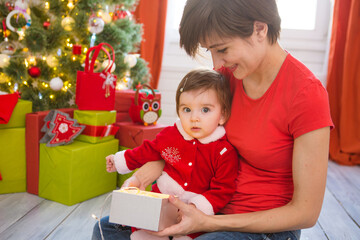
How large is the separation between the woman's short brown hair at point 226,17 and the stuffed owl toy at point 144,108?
4.39ft

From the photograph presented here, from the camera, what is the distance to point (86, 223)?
180 centimetres

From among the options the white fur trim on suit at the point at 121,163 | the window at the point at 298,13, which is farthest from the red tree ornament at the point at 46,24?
the window at the point at 298,13

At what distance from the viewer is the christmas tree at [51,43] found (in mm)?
2309

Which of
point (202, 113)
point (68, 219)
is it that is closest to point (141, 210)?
point (202, 113)

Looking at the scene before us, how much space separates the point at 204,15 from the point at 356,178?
94.1 inches

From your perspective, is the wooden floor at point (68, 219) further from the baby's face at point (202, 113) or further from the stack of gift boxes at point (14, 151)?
the baby's face at point (202, 113)

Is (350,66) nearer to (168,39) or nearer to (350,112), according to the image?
(350,112)

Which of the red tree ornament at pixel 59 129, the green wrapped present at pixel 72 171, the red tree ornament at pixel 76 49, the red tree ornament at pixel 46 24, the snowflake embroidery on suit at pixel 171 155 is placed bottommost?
the green wrapped present at pixel 72 171

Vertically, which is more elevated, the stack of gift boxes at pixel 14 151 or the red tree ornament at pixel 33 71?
the red tree ornament at pixel 33 71

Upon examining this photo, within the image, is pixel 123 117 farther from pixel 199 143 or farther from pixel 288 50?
pixel 288 50

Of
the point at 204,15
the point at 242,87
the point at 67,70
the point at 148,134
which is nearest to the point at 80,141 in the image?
the point at 148,134

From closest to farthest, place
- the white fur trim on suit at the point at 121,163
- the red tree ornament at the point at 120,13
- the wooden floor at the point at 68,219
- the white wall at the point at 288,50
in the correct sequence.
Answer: the white fur trim on suit at the point at 121,163 < the wooden floor at the point at 68,219 < the red tree ornament at the point at 120,13 < the white wall at the point at 288,50

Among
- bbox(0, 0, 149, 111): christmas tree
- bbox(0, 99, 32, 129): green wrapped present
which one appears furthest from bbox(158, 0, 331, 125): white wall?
bbox(0, 99, 32, 129): green wrapped present

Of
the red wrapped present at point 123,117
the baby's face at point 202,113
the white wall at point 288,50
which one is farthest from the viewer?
the white wall at point 288,50
